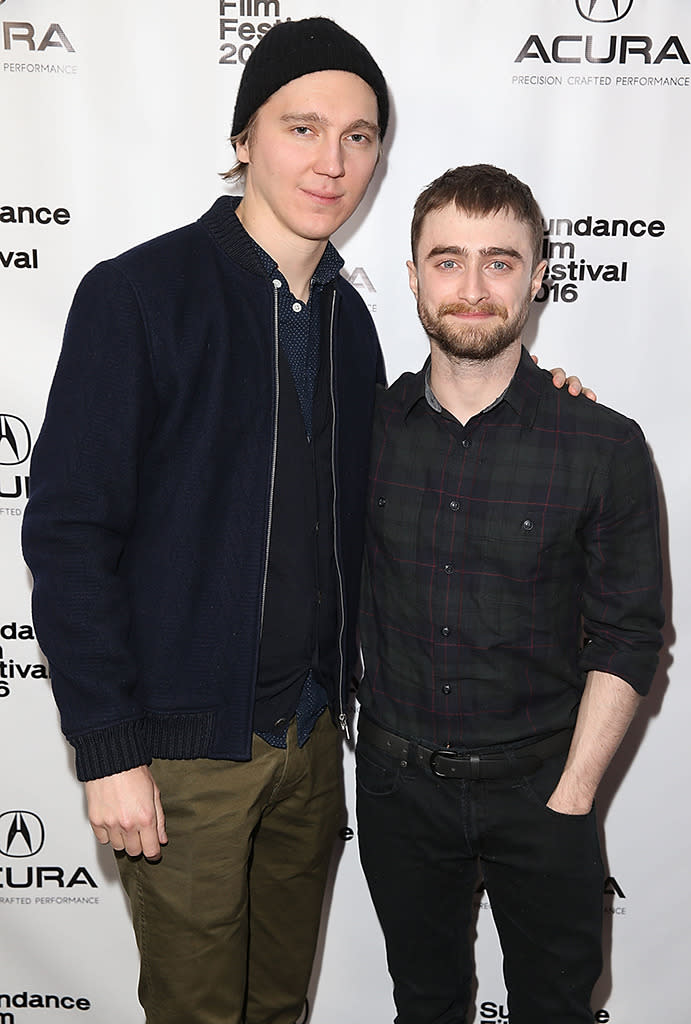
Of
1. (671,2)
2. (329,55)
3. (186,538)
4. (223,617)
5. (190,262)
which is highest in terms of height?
(671,2)

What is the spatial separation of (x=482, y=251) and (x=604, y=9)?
3.30 ft

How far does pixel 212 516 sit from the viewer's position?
5.65ft

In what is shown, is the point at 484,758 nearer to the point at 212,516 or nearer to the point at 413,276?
the point at 212,516

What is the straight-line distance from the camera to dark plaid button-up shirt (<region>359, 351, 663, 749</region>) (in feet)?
6.12

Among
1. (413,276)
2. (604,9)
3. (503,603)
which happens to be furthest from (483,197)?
(604,9)

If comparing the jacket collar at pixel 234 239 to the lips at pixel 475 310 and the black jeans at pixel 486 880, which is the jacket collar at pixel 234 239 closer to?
the lips at pixel 475 310

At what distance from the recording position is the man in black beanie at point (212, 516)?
5.18 feet

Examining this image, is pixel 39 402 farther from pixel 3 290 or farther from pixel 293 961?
pixel 293 961

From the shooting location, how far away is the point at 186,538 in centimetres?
169

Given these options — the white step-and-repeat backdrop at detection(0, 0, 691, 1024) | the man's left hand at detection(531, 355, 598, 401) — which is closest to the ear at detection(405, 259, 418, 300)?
the man's left hand at detection(531, 355, 598, 401)

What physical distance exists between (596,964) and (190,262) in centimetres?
167

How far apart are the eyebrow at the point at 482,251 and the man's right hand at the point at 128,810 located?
1.13m

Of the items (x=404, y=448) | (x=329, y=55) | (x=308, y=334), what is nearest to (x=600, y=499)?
(x=404, y=448)

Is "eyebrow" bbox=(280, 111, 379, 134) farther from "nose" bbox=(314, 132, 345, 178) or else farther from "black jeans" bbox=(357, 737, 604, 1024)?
"black jeans" bbox=(357, 737, 604, 1024)
